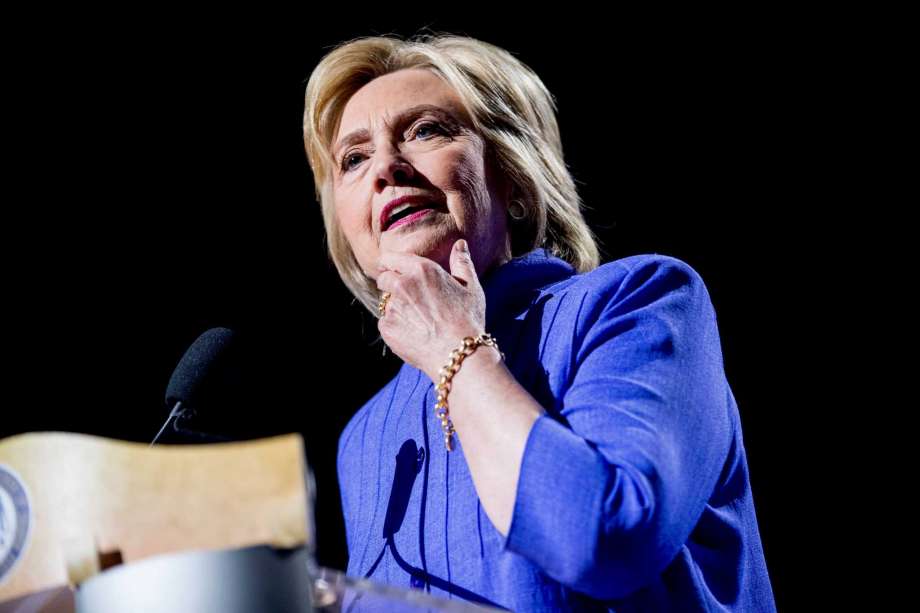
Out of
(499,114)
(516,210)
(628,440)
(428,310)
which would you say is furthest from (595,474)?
(499,114)

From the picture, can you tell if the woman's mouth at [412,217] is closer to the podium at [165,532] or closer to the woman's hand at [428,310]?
the woman's hand at [428,310]

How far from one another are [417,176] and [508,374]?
0.64 m

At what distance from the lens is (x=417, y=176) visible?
71.5 inches

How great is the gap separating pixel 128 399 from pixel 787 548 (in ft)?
5.60

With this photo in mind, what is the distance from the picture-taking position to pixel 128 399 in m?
2.26

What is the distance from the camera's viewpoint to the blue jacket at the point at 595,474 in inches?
44.5

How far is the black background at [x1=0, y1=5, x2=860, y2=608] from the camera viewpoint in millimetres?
2338

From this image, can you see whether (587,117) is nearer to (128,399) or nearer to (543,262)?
(543,262)

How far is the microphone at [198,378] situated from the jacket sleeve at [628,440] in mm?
508

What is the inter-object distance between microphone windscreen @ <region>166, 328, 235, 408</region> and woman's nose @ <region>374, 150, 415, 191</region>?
1.63 ft

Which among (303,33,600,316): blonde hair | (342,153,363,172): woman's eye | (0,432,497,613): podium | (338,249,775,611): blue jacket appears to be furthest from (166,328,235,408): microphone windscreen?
(303,33,600,316): blonde hair

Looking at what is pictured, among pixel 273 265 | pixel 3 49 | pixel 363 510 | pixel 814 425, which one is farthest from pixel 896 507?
pixel 3 49

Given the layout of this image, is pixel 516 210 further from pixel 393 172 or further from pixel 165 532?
pixel 165 532

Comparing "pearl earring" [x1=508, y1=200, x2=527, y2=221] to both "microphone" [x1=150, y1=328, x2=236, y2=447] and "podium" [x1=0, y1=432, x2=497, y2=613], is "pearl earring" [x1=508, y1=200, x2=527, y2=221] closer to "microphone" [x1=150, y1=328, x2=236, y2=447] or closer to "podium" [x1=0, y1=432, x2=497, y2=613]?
"microphone" [x1=150, y1=328, x2=236, y2=447]
